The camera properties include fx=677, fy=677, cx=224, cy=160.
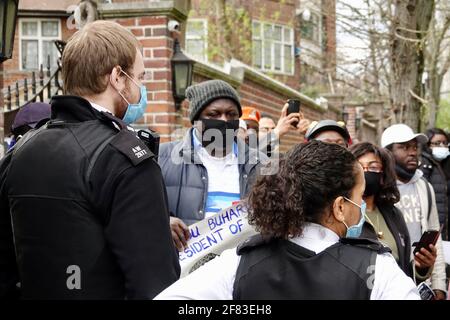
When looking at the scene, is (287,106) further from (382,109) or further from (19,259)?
(382,109)

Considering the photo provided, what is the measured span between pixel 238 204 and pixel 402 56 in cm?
885

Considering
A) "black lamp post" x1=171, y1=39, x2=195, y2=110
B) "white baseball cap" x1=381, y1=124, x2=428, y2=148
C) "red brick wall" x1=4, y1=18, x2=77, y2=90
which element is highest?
"red brick wall" x1=4, y1=18, x2=77, y2=90

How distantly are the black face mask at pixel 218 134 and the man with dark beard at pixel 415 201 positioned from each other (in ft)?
4.45

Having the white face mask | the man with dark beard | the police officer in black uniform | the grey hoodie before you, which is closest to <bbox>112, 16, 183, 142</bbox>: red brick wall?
the man with dark beard

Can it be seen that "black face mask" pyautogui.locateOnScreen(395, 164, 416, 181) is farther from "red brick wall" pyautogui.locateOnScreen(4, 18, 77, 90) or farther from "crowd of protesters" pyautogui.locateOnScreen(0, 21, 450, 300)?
"red brick wall" pyautogui.locateOnScreen(4, 18, 77, 90)

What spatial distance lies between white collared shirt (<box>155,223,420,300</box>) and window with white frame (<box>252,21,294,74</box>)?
24.4 m

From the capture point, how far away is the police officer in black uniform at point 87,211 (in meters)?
2.23

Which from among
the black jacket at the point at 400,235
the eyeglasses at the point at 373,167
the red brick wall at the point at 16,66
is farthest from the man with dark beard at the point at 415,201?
the red brick wall at the point at 16,66

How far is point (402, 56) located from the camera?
38.2 feet

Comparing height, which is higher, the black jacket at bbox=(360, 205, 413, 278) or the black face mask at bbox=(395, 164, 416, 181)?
the black face mask at bbox=(395, 164, 416, 181)

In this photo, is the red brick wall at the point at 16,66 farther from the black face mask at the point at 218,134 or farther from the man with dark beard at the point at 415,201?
the black face mask at the point at 218,134

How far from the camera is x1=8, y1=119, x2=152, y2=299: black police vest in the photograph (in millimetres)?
2229

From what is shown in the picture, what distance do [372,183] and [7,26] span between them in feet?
8.71

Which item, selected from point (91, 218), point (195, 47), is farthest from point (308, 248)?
point (195, 47)
